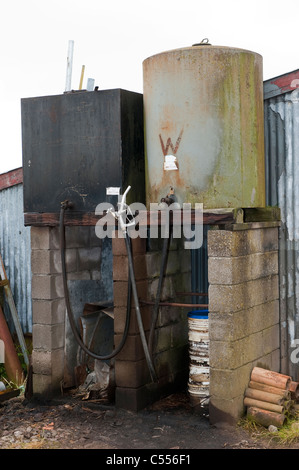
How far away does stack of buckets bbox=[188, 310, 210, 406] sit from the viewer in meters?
7.68

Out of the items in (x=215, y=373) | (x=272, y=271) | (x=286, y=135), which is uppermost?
(x=286, y=135)

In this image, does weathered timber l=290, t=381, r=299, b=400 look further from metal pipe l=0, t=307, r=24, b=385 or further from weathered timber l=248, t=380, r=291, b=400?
metal pipe l=0, t=307, r=24, b=385

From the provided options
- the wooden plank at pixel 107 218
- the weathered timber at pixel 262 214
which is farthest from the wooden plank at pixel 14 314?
the weathered timber at pixel 262 214

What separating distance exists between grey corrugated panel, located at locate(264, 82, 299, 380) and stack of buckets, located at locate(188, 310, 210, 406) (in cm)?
114

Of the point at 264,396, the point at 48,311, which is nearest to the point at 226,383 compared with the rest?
the point at 264,396

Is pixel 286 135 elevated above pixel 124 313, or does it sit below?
above

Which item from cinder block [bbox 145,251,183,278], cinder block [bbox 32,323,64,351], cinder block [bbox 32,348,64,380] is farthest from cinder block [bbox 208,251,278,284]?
cinder block [bbox 32,348,64,380]

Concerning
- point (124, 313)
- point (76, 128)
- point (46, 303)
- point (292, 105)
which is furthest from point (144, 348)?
point (292, 105)

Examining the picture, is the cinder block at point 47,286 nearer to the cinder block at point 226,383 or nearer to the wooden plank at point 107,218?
the wooden plank at point 107,218

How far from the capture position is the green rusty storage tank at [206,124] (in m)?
7.21

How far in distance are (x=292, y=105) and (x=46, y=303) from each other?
4.22m

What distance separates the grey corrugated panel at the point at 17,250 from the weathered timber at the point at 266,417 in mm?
5111

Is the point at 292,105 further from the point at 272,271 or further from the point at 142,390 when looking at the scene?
the point at 142,390
